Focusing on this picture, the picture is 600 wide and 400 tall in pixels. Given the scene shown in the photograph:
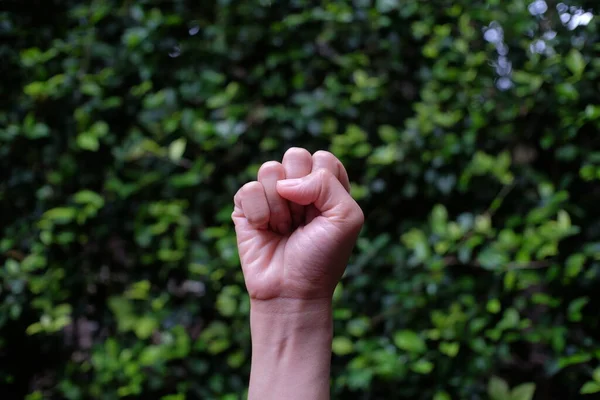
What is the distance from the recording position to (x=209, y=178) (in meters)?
2.09

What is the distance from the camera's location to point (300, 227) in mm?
1101

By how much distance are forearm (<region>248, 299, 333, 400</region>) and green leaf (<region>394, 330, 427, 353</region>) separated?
855 mm

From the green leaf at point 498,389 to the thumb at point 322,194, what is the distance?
118 centimetres

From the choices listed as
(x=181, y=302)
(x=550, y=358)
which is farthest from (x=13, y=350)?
(x=550, y=358)

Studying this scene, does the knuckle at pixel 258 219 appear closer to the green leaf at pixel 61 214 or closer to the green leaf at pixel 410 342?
the green leaf at pixel 410 342

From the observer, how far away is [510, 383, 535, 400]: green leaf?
1.76 meters

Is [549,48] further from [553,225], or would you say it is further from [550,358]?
[550,358]

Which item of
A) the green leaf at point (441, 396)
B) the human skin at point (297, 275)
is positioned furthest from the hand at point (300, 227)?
the green leaf at point (441, 396)

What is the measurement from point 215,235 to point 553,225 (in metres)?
1.30

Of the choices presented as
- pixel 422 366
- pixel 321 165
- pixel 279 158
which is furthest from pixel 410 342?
pixel 321 165

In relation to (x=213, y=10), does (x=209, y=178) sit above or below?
below

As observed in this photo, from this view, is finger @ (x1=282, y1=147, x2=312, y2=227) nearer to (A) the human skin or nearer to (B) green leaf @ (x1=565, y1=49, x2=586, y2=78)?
(A) the human skin

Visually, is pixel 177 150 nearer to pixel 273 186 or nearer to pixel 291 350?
pixel 273 186

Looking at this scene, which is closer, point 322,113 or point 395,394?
point 395,394
